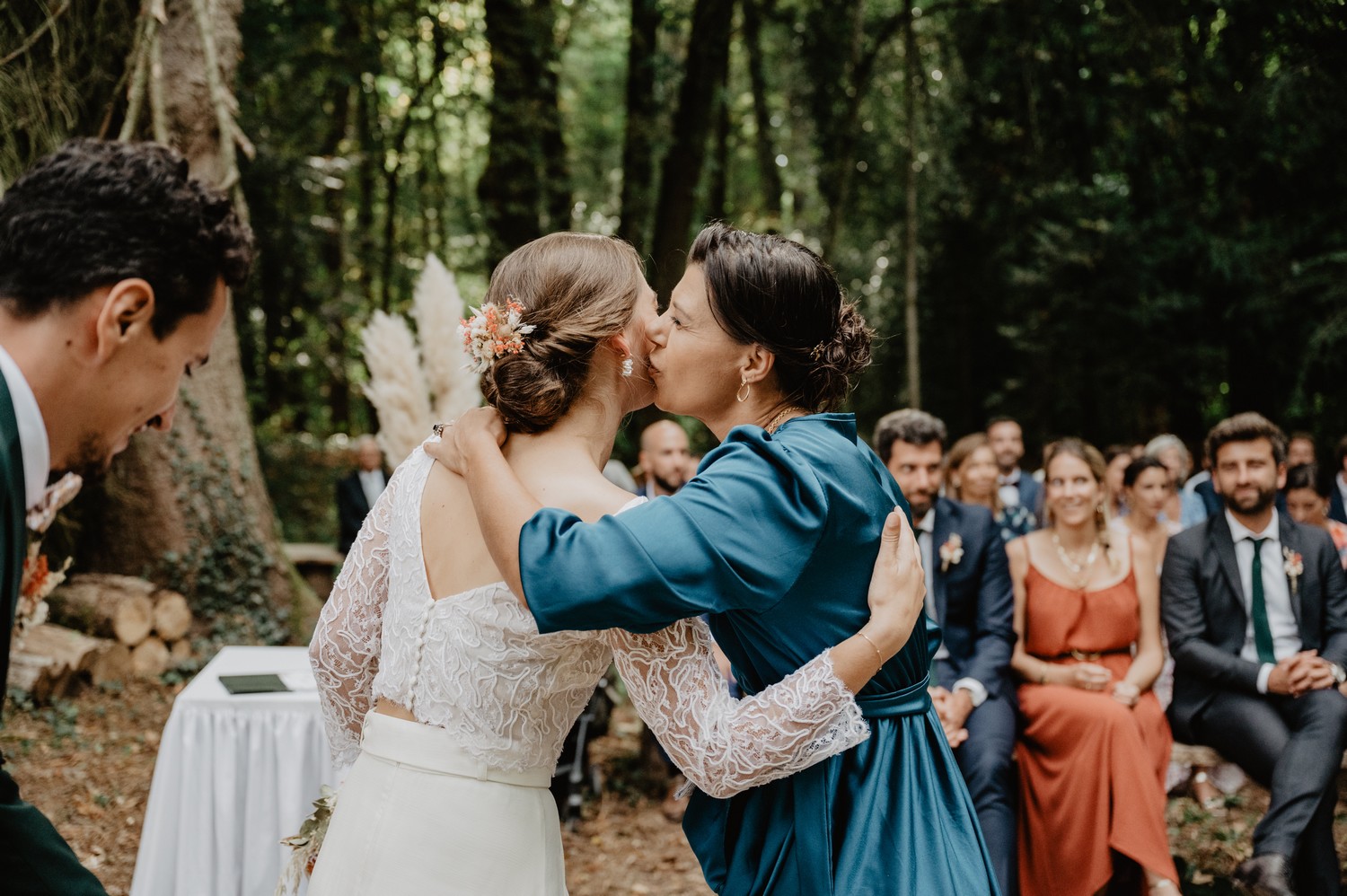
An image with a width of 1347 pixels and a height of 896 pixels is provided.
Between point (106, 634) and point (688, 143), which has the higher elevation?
point (688, 143)

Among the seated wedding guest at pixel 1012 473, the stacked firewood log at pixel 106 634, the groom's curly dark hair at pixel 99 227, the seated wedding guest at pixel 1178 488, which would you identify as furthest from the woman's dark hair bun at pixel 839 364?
the stacked firewood log at pixel 106 634

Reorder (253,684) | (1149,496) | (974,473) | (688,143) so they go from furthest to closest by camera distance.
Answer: (688,143) < (1149,496) < (974,473) < (253,684)

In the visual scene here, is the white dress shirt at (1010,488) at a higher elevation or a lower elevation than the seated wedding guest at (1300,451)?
lower

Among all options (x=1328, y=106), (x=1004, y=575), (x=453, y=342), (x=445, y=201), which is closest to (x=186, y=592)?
(x=453, y=342)

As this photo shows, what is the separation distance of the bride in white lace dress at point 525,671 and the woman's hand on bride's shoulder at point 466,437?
0.04 metres

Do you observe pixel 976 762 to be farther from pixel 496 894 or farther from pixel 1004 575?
pixel 496 894

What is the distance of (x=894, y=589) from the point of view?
70.9 inches

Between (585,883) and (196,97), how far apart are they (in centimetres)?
576

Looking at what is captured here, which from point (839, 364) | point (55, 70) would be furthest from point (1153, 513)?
point (55, 70)

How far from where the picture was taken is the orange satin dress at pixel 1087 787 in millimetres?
A: 4020

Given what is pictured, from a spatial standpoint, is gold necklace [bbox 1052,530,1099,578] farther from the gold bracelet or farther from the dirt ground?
the gold bracelet

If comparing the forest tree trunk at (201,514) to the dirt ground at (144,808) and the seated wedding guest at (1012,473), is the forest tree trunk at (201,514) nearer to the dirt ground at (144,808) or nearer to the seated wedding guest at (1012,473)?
the dirt ground at (144,808)

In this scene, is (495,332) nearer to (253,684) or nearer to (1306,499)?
(253,684)

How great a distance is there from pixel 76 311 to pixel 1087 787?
4014 mm
